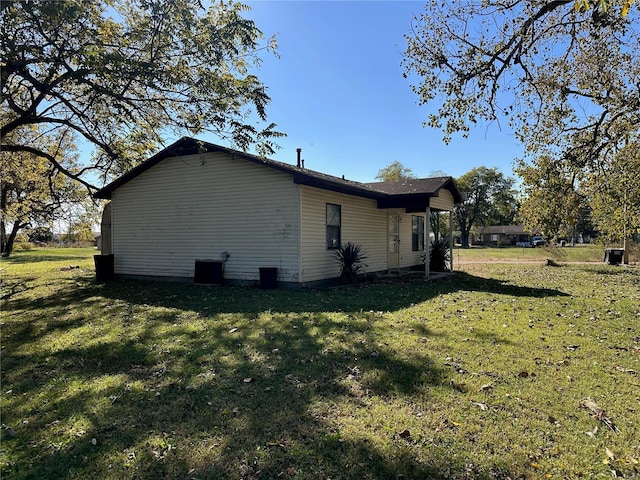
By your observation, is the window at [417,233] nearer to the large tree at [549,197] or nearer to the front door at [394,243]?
the front door at [394,243]

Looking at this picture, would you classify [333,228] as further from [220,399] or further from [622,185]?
[622,185]

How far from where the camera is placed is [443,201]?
15.1 metres

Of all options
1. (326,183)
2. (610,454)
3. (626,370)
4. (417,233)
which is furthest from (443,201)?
(610,454)

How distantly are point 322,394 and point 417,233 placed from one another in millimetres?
14704

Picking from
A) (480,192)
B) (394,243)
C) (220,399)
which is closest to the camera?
(220,399)

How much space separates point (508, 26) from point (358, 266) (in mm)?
7362

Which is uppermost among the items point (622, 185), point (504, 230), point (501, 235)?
point (622, 185)

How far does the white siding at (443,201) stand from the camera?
14185 millimetres

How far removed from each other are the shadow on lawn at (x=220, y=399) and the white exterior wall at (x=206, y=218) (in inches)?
160

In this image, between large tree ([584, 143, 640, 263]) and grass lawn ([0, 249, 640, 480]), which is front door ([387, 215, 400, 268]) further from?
grass lawn ([0, 249, 640, 480])

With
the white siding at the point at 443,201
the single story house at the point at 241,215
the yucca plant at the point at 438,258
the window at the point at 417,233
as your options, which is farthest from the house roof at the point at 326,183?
the yucca plant at the point at 438,258

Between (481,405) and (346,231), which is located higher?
(346,231)

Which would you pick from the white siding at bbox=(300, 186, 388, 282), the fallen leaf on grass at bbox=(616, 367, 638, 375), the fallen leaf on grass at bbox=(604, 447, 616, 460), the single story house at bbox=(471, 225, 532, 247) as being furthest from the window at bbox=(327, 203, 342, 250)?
the single story house at bbox=(471, 225, 532, 247)

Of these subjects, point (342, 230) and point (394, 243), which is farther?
point (394, 243)
